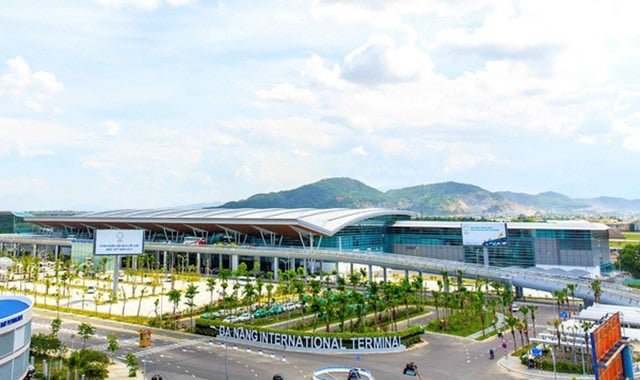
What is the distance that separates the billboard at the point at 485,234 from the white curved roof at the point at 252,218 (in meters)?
29.7

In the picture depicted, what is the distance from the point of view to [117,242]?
9675 centimetres

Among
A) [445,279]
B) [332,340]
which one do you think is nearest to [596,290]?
[445,279]

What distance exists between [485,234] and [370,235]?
36330mm

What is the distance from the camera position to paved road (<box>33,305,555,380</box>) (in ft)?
151

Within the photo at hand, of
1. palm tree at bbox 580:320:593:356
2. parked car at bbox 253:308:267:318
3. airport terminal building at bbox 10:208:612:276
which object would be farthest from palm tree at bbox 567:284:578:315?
parked car at bbox 253:308:267:318

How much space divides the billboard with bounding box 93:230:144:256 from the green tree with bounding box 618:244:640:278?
103673 millimetres

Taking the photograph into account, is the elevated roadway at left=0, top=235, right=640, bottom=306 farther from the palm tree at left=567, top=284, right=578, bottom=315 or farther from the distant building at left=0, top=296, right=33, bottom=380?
the distant building at left=0, top=296, right=33, bottom=380

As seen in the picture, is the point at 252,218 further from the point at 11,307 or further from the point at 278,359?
the point at 11,307

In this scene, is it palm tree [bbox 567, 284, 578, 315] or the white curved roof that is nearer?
palm tree [bbox 567, 284, 578, 315]

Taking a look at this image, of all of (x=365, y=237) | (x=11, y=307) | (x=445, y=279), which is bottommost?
(x=445, y=279)

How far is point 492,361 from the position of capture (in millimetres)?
50000

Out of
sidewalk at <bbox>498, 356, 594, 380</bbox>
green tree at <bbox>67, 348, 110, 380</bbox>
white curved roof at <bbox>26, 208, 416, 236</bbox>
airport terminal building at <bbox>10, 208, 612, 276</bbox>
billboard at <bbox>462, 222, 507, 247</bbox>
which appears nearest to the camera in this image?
green tree at <bbox>67, 348, 110, 380</bbox>

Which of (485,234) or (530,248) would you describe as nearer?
(485,234)

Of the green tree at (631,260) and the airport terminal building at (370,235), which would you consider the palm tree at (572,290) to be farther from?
the green tree at (631,260)
